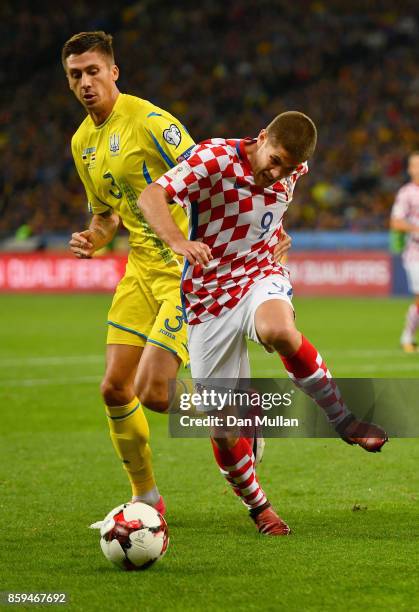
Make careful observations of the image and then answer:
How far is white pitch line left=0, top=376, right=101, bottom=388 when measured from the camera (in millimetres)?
11070

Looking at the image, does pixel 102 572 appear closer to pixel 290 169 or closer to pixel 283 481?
pixel 290 169

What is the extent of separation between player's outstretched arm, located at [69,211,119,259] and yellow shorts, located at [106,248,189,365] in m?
0.20

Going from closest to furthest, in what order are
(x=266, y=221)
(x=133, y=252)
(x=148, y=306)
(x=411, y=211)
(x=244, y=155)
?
(x=244, y=155) < (x=266, y=221) < (x=148, y=306) < (x=133, y=252) < (x=411, y=211)

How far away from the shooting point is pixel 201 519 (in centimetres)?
541

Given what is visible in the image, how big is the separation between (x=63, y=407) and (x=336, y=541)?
17.0 ft

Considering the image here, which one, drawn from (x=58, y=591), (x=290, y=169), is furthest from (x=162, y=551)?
(x=290, y=169)

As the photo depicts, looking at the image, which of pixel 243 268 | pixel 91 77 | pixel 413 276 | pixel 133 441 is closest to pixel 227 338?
pixel 243 268

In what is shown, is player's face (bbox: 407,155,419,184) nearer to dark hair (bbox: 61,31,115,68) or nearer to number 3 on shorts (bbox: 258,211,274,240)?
dark hair (bbox: 61,31,115,68)

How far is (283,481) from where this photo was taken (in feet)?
21.4

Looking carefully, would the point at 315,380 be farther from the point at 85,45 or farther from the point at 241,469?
the point at 85,45

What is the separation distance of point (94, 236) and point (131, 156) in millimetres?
459

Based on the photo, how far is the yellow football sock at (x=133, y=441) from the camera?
552 cm

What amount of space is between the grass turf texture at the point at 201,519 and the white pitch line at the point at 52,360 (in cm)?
155

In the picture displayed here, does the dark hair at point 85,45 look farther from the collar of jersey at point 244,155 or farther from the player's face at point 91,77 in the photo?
the collar of jersey at point 244,155
